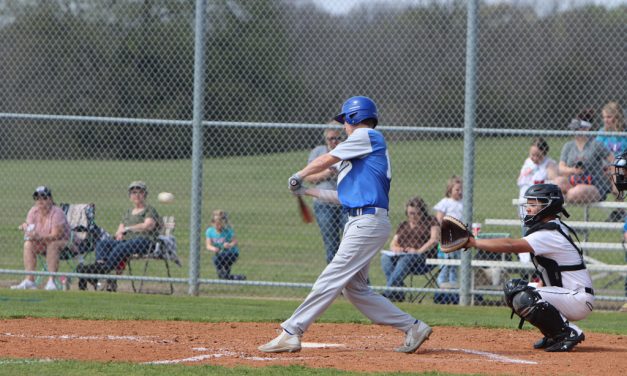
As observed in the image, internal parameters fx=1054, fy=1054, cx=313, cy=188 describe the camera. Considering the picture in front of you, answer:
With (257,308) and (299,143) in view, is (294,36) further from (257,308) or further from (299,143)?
(257,308)

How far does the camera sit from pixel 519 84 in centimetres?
1825

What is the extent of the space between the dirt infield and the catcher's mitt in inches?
30.1

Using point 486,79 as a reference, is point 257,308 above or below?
below

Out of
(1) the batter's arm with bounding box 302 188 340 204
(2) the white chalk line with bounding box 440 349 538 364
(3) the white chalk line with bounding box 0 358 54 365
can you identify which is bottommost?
(2) the white chalk line with bounding box 440 349 538 364

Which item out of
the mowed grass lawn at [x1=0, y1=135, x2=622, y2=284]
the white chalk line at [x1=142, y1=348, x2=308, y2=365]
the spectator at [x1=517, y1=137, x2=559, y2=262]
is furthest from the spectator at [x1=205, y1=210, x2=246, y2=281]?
the white chalk line at [x1=142, y1=348, x2=308, y2=365]

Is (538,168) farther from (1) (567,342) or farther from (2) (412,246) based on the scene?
(1) (567,342)

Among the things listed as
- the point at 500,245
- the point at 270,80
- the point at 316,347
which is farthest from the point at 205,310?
the point at 270,80

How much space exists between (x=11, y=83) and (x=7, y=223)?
258cm

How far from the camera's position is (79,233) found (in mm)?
12594

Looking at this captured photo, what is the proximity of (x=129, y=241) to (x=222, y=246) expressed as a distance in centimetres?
114

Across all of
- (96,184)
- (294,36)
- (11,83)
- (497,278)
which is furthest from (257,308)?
(96,184)

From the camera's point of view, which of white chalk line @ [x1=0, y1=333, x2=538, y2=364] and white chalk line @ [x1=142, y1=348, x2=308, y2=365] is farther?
white chalk line @ [x1=0, y1=333, x2=538, y2=364]

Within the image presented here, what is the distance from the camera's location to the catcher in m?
7.32

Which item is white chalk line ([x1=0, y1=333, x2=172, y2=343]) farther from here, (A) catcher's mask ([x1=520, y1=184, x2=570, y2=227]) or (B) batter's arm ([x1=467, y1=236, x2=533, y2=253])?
(A) catcher's mask ([x1=520, y1=184, x2=570, y2=227])
